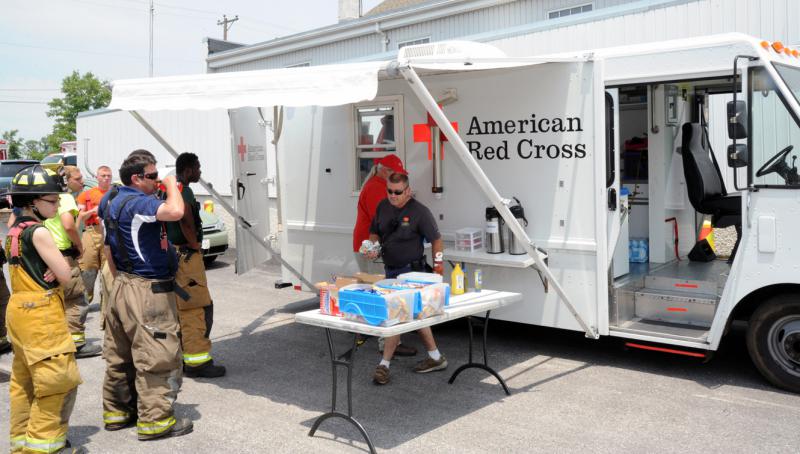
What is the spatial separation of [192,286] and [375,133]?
2297 mm

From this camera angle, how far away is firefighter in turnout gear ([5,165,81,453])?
4.50 m

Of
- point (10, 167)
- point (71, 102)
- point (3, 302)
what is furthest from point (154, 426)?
point (71, 102)

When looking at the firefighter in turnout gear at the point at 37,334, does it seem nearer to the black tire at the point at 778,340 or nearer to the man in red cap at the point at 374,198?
the man in red cap at the point at 374,198

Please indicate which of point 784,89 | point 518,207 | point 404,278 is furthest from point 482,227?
point 784,89

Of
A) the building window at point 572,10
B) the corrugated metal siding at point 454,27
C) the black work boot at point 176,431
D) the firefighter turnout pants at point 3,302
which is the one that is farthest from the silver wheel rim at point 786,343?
the building window at point 572,10

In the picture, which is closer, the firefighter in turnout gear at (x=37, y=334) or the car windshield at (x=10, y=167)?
the firefighter in turnout gear at (x=37, y=334)

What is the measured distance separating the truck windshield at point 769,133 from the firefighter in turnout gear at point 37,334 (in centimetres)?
471

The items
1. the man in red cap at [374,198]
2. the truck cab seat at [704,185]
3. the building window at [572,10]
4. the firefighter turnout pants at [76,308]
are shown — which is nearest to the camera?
the truck cab seat at [704,185]

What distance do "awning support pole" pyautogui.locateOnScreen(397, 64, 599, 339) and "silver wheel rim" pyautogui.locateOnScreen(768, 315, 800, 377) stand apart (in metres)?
1.29

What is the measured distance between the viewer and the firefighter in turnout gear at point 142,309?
5012mm

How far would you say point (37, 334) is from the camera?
451cm

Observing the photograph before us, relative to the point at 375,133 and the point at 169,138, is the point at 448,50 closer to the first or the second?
the point at 375,133

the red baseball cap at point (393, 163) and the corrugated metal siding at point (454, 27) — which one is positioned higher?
the corrugated metal siding at point (454, 27)

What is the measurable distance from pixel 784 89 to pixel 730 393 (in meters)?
2.21
